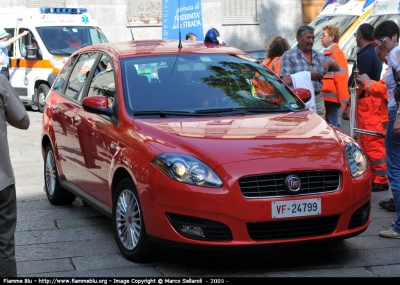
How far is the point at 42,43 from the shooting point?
1878 centimetres

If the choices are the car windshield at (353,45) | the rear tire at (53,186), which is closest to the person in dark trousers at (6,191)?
the rear tire at (53,186)

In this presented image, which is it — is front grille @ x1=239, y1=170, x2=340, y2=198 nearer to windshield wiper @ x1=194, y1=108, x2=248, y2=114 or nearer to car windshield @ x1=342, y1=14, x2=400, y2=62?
windshield wiper @ x1=194, y1=108, x2=248, y2=114

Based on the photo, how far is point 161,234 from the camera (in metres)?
5.75

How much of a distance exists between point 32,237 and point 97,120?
1130 millimetres

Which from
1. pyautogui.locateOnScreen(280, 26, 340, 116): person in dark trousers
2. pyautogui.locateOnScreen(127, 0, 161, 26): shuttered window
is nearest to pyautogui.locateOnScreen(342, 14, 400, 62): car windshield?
pyautogui.locateOnScreen(280, 26, 340, 116): person in dark trousers

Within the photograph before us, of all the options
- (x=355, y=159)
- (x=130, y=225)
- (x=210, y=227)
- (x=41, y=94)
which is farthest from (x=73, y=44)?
(x=210, y=227)

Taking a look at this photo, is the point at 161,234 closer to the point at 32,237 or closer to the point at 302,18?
the point at 32,237

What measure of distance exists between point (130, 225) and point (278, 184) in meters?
1.19

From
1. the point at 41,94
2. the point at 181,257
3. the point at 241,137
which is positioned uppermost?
the point at 241,137

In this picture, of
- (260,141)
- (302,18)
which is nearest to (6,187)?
(260,141)

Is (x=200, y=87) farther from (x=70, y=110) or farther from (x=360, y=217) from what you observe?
(x=360, y=217)

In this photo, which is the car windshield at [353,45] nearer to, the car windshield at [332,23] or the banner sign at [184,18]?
the car windshield at [332,23]

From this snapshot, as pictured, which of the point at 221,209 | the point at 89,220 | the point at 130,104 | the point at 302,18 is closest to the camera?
the point at 221,209

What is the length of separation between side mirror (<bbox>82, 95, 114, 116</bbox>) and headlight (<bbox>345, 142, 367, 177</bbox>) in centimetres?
186
